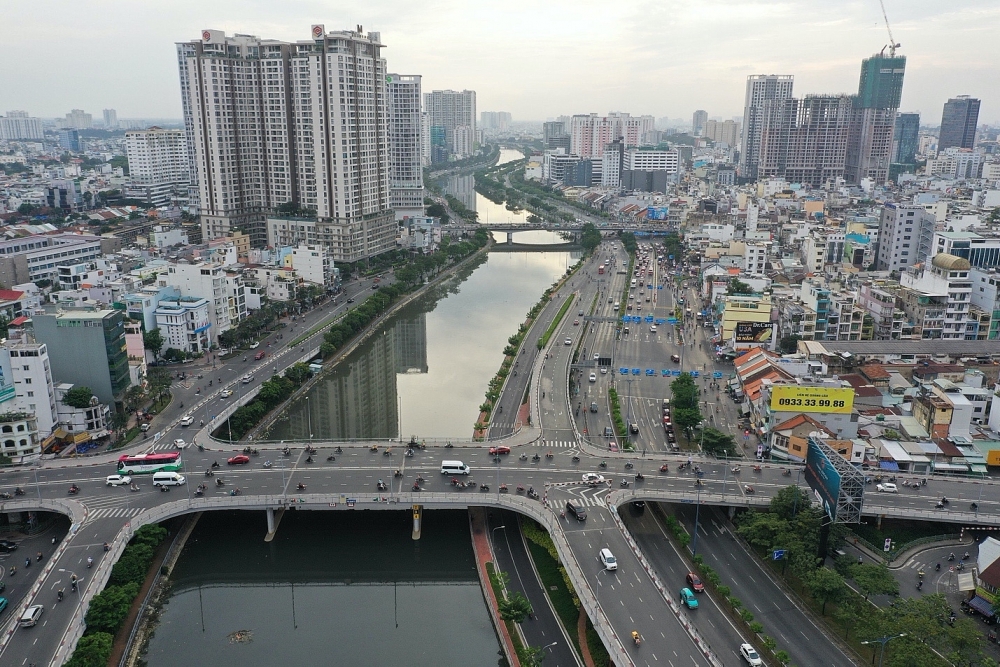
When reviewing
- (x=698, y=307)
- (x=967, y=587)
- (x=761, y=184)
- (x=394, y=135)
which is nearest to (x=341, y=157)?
(x=394, y=135)

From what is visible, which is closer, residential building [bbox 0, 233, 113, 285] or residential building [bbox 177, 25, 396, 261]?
residential building [bbox 0, 233, 113, 285]

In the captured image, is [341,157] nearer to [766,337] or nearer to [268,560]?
[766,337]

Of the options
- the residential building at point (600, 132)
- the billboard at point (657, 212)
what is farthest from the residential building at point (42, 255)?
the residential building at point (600, 132)

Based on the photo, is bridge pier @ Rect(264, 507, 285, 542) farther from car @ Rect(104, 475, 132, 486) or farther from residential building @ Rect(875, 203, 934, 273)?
residential building @ Rect(875, 203, 934, 273)

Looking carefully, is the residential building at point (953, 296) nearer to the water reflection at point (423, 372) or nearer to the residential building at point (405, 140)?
the water reflection at point (423, 372)

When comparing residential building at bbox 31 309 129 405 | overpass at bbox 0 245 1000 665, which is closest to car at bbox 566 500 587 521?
overpass at bbox 0 245 1000 665

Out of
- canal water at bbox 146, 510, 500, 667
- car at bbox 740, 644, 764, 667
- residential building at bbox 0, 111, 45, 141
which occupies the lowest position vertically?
canal water at bbox 146, 510, 500, 667
